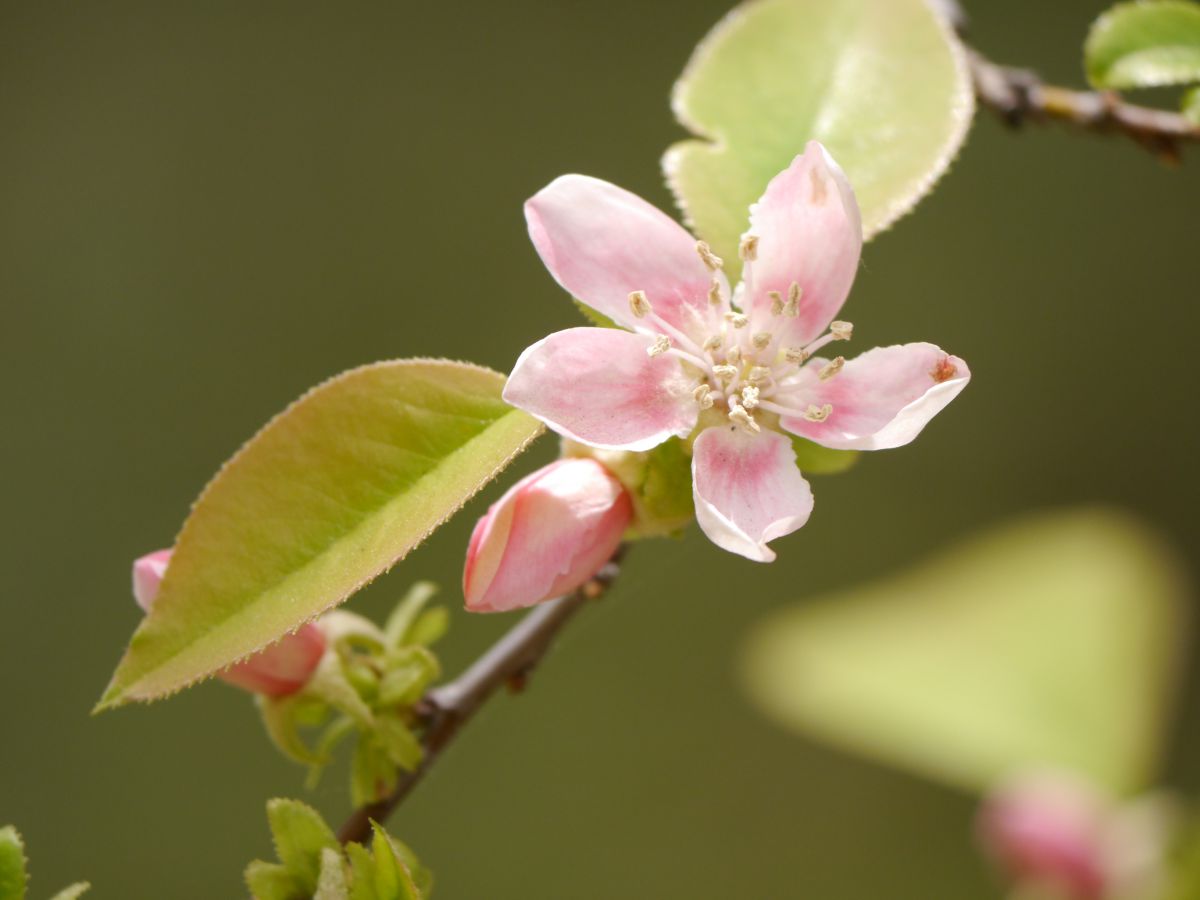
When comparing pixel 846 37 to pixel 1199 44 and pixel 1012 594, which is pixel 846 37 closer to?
pixel 1199 44

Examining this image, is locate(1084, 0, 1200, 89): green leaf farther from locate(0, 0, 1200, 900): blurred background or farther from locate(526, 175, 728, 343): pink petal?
locate(0, 0, 1200, 900): blurred background

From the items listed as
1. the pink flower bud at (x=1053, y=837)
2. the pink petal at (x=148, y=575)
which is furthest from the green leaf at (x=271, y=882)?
the pink flower bud at (x=1053, y=837)

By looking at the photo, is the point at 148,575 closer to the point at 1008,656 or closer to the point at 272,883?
the point at 272,883

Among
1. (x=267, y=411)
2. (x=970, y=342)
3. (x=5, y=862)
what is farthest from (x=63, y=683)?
A: (x=5, y=862)

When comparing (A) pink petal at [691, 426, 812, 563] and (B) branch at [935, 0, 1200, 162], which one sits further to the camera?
(B) branch at [935, 0, 1200, 162]

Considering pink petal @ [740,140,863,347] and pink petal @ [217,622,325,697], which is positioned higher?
pink petal @ [740,140,863,347]

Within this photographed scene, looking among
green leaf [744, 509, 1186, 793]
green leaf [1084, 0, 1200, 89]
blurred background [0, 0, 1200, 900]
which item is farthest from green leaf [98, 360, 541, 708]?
blurred background [0, 0, 1200, 900]

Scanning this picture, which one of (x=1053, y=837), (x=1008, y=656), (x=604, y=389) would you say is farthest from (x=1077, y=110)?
(x=1008, y=656)
